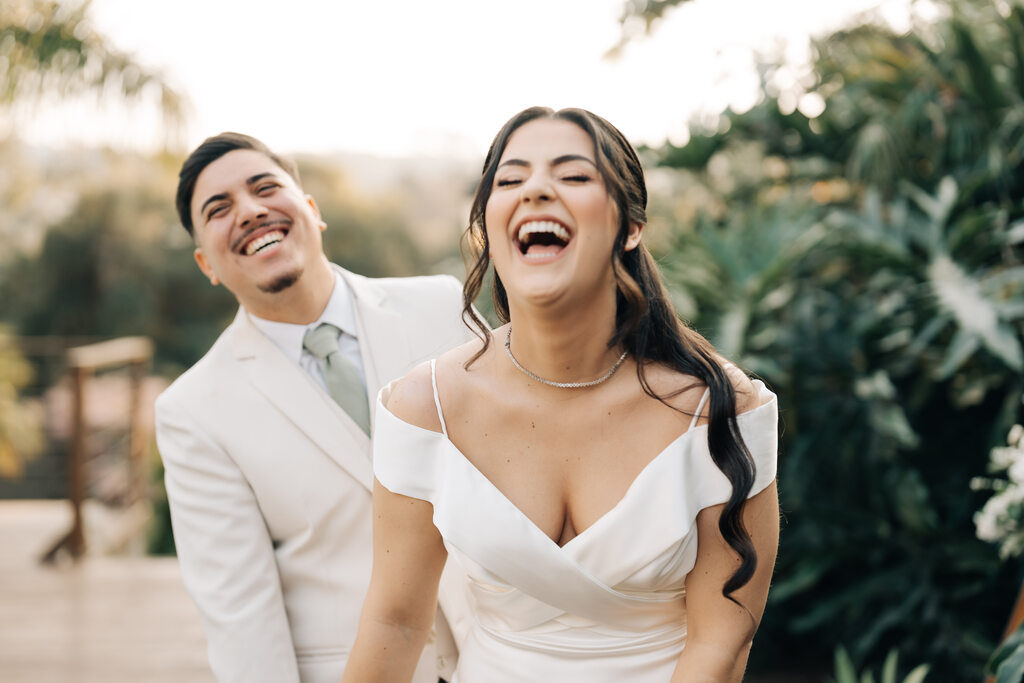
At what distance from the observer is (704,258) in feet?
11.9

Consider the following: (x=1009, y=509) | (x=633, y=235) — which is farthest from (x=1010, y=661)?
(x=633, y=235)

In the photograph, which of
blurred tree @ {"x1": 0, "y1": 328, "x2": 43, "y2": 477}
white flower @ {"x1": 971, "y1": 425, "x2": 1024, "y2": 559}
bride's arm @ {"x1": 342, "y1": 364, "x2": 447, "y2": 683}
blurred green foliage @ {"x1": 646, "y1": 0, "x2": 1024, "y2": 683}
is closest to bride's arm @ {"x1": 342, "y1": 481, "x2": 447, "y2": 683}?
bride's arm @ {"x1": 342, "y1": 364, "x2": 447, "y2": 683}

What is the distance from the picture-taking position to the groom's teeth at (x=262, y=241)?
2014 mm

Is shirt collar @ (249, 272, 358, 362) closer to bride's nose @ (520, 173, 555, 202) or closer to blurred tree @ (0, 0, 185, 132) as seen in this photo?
bride's nose @ (520, 173, 555, 202)

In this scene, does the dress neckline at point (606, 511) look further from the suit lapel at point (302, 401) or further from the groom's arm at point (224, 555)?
the groom's arm at point (224, 555)

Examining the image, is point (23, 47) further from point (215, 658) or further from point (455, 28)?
point (455, 28)

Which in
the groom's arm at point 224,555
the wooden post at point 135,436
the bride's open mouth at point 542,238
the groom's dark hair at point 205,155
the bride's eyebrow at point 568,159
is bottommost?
the wooden post at point 135,436

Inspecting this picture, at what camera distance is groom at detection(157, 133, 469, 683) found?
1954 mm

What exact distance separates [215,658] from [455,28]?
1396cm

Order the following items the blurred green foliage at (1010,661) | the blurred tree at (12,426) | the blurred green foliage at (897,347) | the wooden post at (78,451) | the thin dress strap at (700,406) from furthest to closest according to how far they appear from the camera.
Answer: the blurred tree at (12,426), the wooden post at (78,451), the blurred green foliage at (897,347), the blurred green foliage at (1010,661), the thin dress strap at (700,406)

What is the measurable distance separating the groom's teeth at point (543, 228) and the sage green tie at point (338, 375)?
824 millimetres

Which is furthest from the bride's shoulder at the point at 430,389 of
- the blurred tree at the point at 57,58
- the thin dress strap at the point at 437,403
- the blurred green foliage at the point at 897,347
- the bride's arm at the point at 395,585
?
the blurred tree at the point at 57,58

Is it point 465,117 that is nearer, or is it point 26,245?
point 465,117

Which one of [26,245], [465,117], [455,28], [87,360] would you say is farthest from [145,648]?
[26,245]
